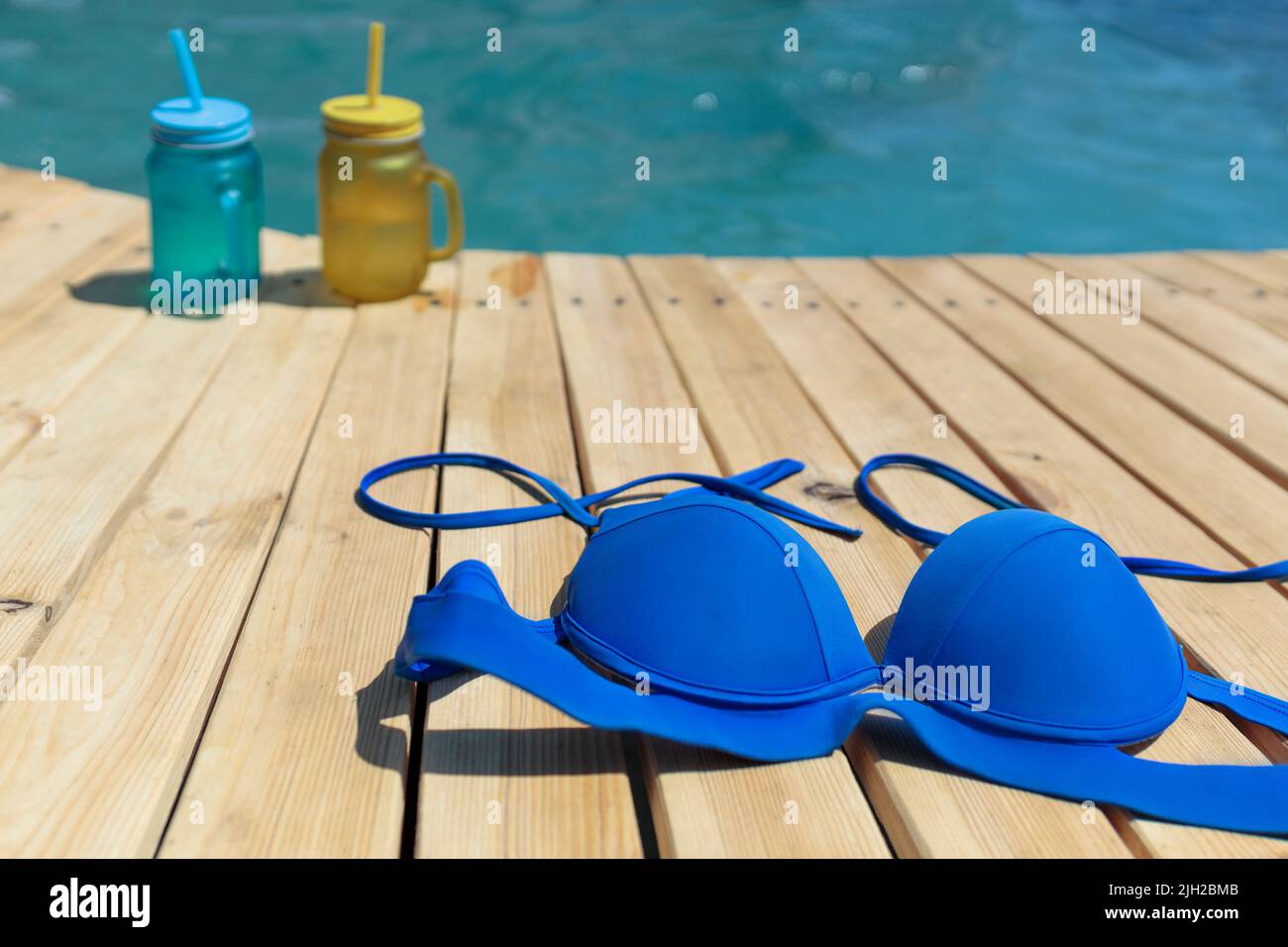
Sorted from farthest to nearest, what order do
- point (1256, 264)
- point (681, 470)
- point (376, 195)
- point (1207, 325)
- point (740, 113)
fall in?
point (740, 113), point (1256, 264), point (1207, 325), point (376, 195), point (681, 470)

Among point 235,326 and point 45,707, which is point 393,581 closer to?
point 45,707

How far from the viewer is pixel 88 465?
1500 mm

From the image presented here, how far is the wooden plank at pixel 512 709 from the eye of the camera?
96cm

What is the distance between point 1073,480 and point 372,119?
123cm

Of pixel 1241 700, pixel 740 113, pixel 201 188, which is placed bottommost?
pixel 1241 700

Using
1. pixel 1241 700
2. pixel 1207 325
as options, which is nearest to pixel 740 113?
pixel 1207 325

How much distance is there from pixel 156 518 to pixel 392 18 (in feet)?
17.2

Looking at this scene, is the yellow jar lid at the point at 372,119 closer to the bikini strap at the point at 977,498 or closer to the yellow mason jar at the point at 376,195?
the yellow mason jar at the point at 376,195

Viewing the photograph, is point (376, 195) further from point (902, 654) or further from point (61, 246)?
point (902, 654)

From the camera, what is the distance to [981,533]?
1.11 m

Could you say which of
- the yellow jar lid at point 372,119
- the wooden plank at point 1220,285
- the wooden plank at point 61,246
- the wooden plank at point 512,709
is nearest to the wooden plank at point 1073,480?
the wooden plank at point 512,709
